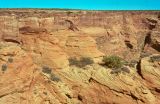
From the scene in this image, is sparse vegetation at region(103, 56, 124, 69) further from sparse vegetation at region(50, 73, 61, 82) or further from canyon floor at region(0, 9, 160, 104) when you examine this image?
sparse vegetation at region(50, 73, 61, 82)

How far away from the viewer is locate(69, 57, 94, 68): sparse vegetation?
2607 centimetres

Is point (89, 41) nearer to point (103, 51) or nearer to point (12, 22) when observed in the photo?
point (103, 51)

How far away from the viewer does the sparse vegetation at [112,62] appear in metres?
26.0

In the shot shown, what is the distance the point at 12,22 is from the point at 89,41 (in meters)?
6.11

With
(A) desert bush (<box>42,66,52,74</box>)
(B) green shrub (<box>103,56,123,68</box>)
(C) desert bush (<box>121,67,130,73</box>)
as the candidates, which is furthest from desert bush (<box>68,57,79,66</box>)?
(C) desert bush (<box>121,67,130,73</box>)

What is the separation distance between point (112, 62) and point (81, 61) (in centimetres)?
230

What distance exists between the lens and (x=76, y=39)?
89.6ft

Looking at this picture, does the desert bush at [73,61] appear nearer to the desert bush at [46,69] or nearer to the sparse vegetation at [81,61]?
the sparse vegetation at [81,61]

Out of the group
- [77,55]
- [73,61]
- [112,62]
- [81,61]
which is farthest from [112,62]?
[73,61]

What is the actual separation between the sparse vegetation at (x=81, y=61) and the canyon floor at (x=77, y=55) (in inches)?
13.0

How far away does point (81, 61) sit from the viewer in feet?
87.2

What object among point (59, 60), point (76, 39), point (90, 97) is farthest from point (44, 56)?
point (90, 97)

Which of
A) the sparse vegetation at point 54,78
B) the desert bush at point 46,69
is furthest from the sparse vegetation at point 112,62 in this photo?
the desert bush at point 46,69

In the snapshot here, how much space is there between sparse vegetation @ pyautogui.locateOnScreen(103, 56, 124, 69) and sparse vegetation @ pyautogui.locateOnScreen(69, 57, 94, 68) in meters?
1.08
